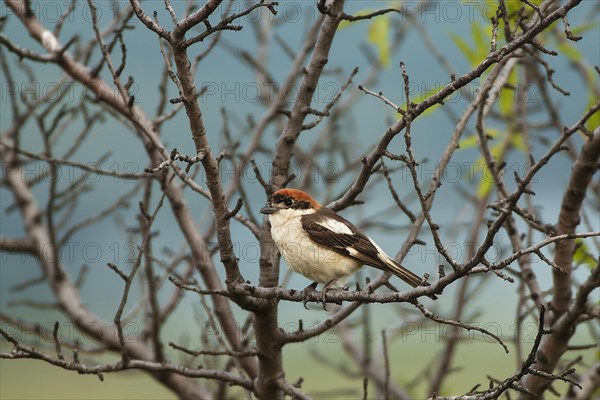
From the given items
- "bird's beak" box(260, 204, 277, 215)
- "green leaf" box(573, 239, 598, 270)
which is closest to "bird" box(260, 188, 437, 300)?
"bird's beak" box(260, 204, 277, 215)

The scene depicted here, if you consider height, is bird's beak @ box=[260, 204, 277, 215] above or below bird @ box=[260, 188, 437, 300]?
above

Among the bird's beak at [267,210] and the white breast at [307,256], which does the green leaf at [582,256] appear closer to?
the white breast at [307,256]

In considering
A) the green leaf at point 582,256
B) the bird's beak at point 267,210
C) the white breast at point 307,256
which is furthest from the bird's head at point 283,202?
the green leaf at point 582,256

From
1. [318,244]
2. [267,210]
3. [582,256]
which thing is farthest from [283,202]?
[582,256]

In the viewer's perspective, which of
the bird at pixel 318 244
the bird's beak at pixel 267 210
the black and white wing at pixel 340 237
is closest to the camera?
the black and white wing at pixel 340 237

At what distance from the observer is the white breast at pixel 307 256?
5453 mm

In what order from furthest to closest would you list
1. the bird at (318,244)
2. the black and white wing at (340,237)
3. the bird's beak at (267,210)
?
the bird's beak at (267,210), the bird at (318,244), the black and white wing at (340,237)

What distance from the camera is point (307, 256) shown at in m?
5.46

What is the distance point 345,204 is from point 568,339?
181 cm

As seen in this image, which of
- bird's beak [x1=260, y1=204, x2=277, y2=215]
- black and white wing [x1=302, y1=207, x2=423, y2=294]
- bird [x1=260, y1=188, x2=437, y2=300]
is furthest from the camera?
bird's beak [x1=260, y1=204, x2=277, y2=215]

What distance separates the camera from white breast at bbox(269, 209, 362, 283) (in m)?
5.45

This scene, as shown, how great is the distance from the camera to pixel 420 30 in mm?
6344

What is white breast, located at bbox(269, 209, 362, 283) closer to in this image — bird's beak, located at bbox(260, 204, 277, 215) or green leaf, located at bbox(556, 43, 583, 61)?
bird's beak, located at bbox(260, 204, 277, 215)

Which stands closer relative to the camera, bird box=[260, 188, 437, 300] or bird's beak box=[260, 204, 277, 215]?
bird box=[260, 188, 437, 300]
